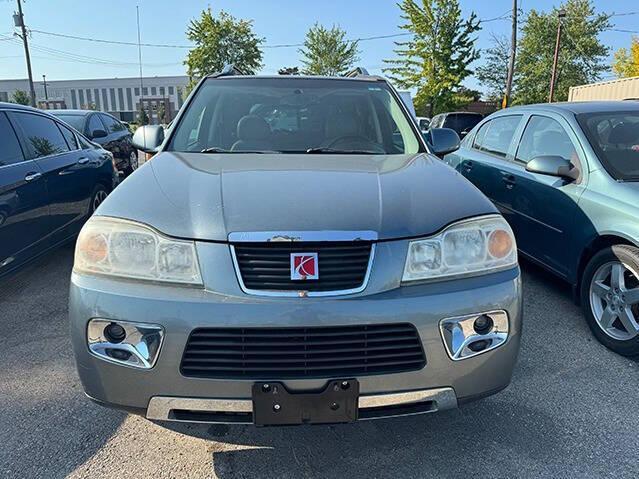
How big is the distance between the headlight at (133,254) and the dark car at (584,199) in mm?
2685

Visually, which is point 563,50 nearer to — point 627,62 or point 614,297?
point 627,62

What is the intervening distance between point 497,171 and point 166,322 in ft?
12.5

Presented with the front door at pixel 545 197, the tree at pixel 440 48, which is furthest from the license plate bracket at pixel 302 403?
the tree at pixel 440 48

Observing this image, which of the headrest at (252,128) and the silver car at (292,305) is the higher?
the headrest at (252,128)

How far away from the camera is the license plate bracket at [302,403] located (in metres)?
1.72

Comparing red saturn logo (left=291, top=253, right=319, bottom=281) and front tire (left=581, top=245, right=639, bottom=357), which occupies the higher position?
red saturn logo (left=291, top=253, right=319, bottom=281)

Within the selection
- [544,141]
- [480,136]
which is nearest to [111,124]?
[480,136]

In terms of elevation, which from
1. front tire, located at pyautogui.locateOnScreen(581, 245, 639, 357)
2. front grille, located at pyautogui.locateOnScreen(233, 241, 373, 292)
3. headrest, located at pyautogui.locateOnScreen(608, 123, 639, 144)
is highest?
headrest, located at pyautogui.locateOnScreen(608, 123, 639, 144)

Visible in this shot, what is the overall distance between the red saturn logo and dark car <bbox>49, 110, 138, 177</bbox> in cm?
686

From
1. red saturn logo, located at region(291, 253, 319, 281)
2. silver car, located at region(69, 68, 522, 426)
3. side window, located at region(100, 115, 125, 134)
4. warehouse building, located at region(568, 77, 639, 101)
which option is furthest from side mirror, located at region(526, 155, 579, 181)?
warehouse building, located at region(568, 77, 639, 101)

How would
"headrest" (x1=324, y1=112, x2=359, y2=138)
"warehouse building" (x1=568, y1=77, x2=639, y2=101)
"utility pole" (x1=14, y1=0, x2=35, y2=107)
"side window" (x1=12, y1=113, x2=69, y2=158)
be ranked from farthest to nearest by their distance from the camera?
1. "utility pole" (x1=14, y1=0, x2=35, y2=107)
2. "warehouse building" (x1=568, y1=77, x2=639, y2=101)
3. "side window" (x1=12, y1=113, x2=69, y2=158)
4. "headrest" (x1=324, y1=112, x2=359, y2=138)

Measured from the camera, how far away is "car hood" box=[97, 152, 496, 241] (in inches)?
72.8

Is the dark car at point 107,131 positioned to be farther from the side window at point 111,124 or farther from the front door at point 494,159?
the front door at point 494,159

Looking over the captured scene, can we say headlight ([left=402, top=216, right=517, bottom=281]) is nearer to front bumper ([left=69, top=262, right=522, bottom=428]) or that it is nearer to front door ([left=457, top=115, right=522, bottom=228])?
front bumper ([left=69, top=262, right=522, bottom=428])
